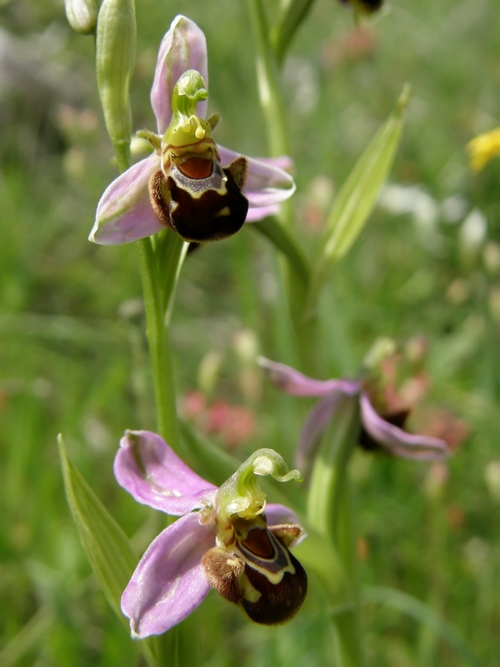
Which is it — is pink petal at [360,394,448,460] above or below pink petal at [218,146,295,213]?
below

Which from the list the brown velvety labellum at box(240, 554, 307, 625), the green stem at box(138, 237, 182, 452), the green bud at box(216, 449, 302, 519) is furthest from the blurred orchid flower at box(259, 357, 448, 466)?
the brown velvety labellum at box(240, 554, 307, 625)

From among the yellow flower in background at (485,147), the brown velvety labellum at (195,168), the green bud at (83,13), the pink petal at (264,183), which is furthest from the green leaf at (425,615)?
the green bud at (83,13)

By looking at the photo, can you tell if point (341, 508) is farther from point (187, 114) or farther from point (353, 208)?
point (187, 114)

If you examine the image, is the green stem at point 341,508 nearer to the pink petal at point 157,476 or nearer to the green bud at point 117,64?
the pink petal at point 157,476

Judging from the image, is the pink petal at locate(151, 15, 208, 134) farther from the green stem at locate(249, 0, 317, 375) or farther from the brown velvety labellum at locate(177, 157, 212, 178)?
the green stem at locate(249, 0, 317, 375)

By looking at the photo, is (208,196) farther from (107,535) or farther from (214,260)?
(214,260)
